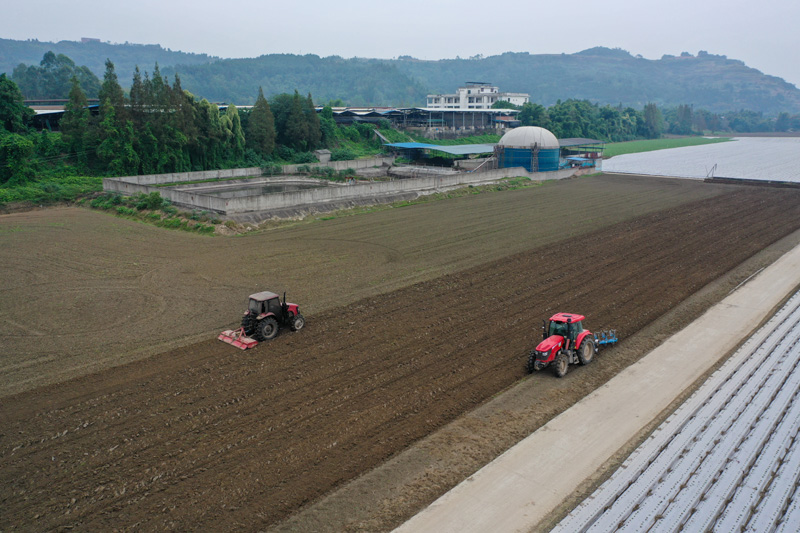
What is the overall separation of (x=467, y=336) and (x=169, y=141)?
40689mm

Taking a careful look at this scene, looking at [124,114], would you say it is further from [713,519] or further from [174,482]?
[713,519]

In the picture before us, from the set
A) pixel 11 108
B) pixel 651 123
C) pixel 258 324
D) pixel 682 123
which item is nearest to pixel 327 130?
pixel 11 108

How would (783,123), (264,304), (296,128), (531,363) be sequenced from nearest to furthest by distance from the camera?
1. (531,363)
2. (264,304)
3. (296,128)
4. (783,123)

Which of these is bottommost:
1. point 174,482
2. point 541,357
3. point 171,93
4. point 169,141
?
point 174,482

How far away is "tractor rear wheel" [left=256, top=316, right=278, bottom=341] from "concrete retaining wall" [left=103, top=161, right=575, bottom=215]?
1799 cm

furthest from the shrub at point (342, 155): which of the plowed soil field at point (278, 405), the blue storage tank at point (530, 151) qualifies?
the plowed soil field at point (278, 405)

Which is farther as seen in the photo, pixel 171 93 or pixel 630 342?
pixel 171 93

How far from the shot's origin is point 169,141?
47500mm

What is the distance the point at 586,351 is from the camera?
14.4 m

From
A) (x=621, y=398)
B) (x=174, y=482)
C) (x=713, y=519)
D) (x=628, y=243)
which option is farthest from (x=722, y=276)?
(x=174, y=482)

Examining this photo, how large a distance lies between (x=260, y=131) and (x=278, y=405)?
2074 inches

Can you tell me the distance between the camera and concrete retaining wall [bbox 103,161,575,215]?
108 feet

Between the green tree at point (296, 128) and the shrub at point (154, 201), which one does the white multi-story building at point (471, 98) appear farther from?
the shrub at point (154, 201)

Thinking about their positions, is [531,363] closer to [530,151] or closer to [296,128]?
[530,151]
